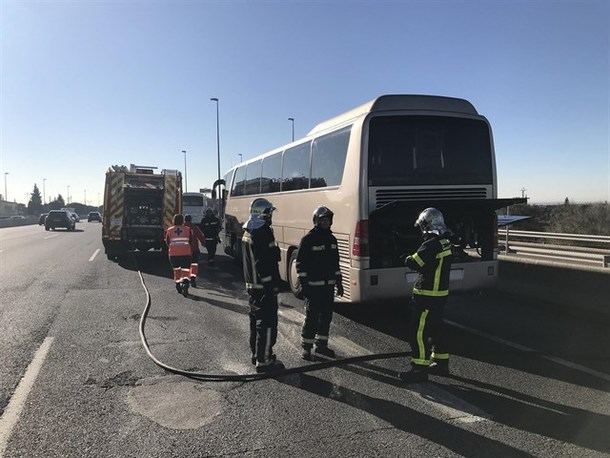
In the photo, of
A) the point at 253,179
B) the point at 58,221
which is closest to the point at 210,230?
the point at 253,179

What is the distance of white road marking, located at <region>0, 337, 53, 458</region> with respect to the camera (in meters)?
3.90

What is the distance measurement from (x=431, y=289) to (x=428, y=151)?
2893 mm

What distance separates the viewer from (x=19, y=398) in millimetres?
4602

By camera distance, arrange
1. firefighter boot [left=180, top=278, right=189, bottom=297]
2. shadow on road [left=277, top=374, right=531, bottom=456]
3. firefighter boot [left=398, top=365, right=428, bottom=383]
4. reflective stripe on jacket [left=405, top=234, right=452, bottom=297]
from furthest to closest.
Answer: firefighter boot [left=180, top=278, right=189, bottom=297], reflective stripe on jacket [left=405, top=234, right=452, bottom=297], firefighter boot [left=398, top=365, right=428, bottom=383], shadow on road [left=277, top=374, right=531, bottom=456]

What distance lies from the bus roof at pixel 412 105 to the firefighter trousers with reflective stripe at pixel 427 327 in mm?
3098

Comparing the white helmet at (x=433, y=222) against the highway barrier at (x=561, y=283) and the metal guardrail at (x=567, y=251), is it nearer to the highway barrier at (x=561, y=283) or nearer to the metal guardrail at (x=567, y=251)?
the highway barrier at (x=561, y=283)

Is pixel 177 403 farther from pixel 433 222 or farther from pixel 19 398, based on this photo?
pixel 433 222

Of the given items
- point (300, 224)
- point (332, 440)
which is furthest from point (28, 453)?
point (300, 224)

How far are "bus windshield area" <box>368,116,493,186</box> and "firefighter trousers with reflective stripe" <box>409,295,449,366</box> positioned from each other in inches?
88.7

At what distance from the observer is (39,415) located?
13.9 ft

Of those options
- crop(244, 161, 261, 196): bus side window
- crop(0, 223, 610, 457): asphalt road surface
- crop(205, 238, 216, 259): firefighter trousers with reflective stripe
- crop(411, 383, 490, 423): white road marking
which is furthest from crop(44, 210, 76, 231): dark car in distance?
crop(411, 383, 490, 423): white road marking

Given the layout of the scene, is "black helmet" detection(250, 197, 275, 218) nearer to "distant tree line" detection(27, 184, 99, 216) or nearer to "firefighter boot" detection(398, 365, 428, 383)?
"firefighter boot" detection(398, 365, 428, 383)

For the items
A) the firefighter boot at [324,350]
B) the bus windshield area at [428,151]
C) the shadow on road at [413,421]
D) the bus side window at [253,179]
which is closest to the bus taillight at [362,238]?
the bus windshield area at [428,151]

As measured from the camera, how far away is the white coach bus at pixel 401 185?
22.8 ft
